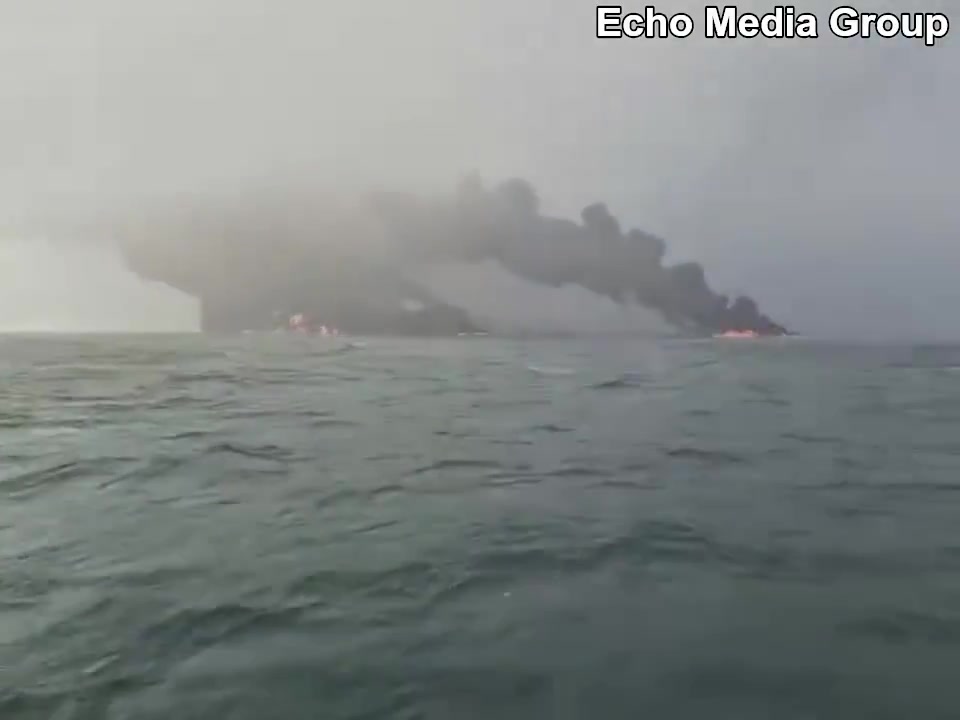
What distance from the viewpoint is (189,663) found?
3594mm

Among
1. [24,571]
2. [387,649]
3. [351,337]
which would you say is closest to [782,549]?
[387,649]

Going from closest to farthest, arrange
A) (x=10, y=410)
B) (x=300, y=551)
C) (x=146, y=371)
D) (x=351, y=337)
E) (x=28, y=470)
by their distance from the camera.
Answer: (x=300, y=551) → (x=28, y=470) → (x=10, y=410) → (x=146, y=371) → (x=351, y=337)

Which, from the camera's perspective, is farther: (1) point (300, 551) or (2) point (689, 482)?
(2) point (689, 482)

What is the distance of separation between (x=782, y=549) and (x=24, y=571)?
5.05m

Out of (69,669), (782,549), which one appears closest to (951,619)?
A: (782,549)

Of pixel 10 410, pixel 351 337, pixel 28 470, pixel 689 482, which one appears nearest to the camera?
pixel 689 482

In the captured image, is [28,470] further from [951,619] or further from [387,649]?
[951,619]

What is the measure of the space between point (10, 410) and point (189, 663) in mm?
10460

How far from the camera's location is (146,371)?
18219mm

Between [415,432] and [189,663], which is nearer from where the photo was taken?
[189,663]

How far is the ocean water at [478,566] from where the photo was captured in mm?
3361

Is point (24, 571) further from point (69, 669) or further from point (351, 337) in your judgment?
point (351, 337)

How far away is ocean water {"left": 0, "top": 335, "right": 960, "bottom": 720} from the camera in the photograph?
3361mm

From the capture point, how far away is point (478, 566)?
16.0ft
